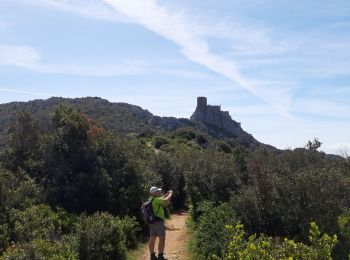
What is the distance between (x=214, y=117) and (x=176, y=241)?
8932 centimetres

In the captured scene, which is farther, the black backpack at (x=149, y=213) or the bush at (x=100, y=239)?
the bush at (x=100, y=239)

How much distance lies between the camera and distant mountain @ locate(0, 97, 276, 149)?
7694 cm

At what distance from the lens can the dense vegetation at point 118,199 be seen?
12516 millimetres

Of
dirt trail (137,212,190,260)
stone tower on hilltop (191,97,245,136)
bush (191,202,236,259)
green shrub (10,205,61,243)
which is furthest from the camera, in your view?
stone tower on hilltop (191,97,245,136)

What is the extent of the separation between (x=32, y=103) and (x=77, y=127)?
67528 millimetres

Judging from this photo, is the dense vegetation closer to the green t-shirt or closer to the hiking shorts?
the hiking shorts

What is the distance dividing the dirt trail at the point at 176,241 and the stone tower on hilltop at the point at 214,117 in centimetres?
8212

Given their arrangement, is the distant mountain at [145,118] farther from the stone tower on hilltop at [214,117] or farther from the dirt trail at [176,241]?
the dirt trail at [176,241]

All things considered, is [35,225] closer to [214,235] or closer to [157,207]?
[157,207]

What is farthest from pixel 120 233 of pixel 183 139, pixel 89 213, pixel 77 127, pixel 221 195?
A: pixel 183 139

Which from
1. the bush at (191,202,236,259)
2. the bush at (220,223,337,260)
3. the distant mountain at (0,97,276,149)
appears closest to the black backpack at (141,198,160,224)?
the bush at (191,202,236,259)

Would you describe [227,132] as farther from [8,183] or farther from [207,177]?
[8,183]

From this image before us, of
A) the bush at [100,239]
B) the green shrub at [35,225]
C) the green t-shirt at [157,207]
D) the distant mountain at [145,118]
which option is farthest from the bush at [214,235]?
the distant mountain at [145,118]

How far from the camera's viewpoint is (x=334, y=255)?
13.3m
